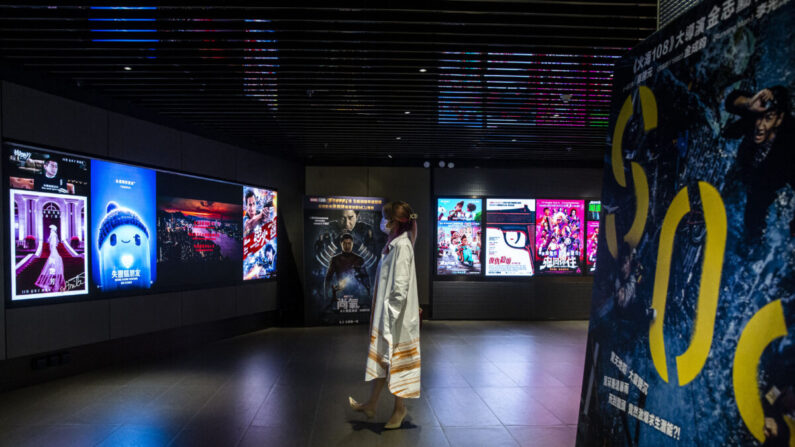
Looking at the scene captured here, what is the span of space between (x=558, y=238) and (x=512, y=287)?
1358mm

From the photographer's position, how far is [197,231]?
21.3 ft

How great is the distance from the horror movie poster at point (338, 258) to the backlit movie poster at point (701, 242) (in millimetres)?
6399

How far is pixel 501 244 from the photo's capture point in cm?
897

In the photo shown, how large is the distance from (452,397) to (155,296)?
402 cm

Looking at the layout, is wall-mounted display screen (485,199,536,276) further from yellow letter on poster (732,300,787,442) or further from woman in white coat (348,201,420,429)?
yellow letter on poster (732,300,787,442)

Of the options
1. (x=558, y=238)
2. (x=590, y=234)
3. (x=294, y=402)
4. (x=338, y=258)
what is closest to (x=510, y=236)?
(x=558, y=238)

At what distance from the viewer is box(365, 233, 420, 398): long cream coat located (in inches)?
130

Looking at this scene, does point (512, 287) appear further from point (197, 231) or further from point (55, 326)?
point (55, 326)

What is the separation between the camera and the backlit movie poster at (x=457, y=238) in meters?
8.91

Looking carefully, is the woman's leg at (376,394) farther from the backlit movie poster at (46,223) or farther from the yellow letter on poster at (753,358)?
the backlit movie poster at (46,223)

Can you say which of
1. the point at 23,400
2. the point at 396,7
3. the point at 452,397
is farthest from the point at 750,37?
the point at 23,400

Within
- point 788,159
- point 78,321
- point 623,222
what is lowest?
point 78,321

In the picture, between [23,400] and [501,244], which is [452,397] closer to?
[23,400]

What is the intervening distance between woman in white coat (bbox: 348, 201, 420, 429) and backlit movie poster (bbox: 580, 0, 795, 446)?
177 cm
